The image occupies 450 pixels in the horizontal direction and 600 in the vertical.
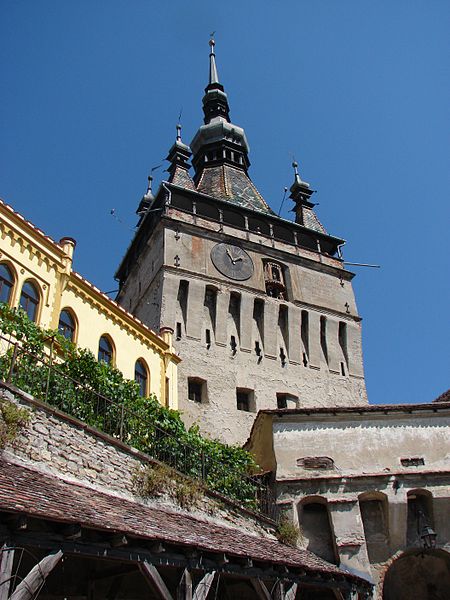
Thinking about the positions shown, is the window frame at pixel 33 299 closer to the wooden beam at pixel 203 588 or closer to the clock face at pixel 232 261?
the wooden beam at pixel 203 588

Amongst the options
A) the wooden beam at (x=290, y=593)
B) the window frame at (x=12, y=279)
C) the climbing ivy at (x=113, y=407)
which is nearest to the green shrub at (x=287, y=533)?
the climbing ivy at (x=113, y=407)

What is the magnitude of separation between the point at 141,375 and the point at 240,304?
10.9 metres

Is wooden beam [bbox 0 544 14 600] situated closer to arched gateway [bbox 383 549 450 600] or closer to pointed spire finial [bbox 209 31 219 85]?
arched gateway [bbox 383 549 450 600]

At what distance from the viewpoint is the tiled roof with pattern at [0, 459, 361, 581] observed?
24.5ft

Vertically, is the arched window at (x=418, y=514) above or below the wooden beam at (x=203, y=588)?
above

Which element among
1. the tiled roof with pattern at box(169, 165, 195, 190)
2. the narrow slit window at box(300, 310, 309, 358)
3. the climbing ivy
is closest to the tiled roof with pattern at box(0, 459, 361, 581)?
the climbing ivy

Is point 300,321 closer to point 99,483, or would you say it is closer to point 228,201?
point 228,201

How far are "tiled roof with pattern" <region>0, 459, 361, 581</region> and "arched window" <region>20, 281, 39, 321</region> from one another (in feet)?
23.7

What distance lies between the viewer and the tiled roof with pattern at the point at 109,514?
7469mm

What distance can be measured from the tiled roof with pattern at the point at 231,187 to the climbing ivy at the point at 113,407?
21.2m

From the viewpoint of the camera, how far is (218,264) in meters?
31.5

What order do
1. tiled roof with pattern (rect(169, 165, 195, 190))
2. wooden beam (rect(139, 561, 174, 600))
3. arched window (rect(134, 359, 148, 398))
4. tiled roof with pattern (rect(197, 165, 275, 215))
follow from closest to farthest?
1. wooden beam (rect(139, 561, 174, 600))
2. arched window (rect(134, 359, 148, 398))
3. tiled roof with pattern (rect(169, 165, 195, 190))
4. tiled roof with pattern (rect(197, 165, 275, 215))

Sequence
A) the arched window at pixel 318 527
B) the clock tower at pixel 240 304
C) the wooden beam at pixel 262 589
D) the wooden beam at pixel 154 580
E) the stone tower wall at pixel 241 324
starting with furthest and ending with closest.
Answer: the clock tower at pixel 240 304 < the stone tower wall at pixel 241 324 < the arched window at pixel 318 527 < the wooden beam at pixel 262 589 < the wooden beam at pixel 154 580

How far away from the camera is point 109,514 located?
29.5 ft
